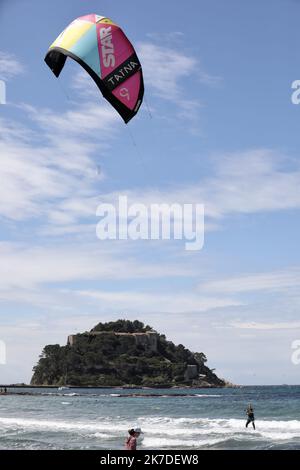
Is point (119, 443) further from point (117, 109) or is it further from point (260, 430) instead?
point (117, 109)

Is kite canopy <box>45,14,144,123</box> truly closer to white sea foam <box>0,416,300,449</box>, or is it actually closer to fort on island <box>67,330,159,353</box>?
white sea foam <box>0,416,300,449</box>

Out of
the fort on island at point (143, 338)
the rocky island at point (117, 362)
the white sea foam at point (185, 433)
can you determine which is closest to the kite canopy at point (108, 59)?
the white sea foam at point (185, 433)

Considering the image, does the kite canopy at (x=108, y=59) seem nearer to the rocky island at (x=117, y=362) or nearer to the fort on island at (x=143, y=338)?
the rocky island at (x=117, y=362)

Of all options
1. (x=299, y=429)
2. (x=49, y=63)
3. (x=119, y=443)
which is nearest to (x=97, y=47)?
(x=49, y=63)

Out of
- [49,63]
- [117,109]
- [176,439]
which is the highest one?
[49,63]

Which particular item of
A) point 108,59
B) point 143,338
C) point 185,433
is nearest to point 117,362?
point 143,338
